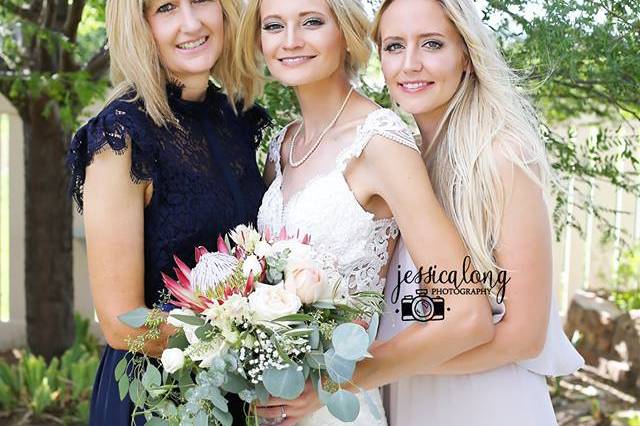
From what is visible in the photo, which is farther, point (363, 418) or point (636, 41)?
point (636, 41)

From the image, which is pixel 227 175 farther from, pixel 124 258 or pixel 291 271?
pixel 291 271

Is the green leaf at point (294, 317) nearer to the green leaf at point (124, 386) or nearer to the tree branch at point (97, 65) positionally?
the green leaf at point (124, 386)

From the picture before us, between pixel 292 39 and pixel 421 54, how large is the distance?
1.38 ft

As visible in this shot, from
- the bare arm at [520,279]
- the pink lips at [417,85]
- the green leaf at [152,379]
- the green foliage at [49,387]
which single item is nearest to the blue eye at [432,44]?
the pink lips at [417,85]

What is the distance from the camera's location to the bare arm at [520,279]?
243 centimetres

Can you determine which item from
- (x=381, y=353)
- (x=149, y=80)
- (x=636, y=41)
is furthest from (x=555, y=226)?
(x=149, y=80)

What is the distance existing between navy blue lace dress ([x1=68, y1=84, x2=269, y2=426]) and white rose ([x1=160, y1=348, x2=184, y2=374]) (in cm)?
50

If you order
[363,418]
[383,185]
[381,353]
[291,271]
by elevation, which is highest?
[383,185]

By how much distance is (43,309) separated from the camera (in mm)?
5844

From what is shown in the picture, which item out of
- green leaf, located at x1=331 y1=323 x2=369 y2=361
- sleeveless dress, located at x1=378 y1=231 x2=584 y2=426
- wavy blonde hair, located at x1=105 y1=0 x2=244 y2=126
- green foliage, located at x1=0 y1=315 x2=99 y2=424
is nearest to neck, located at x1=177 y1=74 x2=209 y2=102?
wavy blonde hair, located at x1=105 y1=0 x2=244 y2=126

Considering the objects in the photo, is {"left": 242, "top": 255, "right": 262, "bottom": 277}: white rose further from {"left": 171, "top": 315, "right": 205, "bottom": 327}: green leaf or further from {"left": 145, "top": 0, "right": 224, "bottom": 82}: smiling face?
{"left": 145, "top": 0, "right": 224, "bottom": 82}: smiling face

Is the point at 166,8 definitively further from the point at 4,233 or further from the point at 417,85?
the point at 4,233

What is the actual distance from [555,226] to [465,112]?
1.47 metres

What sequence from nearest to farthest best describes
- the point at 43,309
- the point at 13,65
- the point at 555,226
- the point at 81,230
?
1. the point at 555,226
2. the point at 13,65
3. the point at 43,309
4. the point at 81,230
